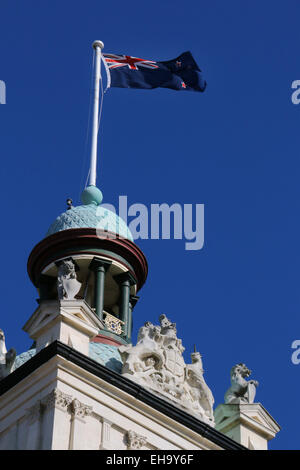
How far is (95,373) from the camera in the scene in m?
40.0

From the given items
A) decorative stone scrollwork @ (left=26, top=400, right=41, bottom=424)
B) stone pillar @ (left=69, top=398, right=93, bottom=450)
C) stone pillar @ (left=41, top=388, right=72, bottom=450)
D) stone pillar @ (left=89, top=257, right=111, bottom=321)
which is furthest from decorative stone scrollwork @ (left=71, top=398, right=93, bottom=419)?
stone pillar @ (left=89, top=257, right=111, bottom=321)

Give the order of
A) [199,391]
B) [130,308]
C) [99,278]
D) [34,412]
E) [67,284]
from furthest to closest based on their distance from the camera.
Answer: [130,308], [99,278], [199,391], [67,284], [34,412]

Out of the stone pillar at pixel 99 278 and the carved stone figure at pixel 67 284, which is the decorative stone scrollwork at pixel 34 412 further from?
the stone pillar at pixel 99 278

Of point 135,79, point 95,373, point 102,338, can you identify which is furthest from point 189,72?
point 95,373

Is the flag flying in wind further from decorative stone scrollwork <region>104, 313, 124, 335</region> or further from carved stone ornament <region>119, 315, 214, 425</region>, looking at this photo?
carved stone ornament <region>119, 315, 214, 425</region>

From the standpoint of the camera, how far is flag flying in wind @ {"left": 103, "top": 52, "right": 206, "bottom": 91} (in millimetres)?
54062

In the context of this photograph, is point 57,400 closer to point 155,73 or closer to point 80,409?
point 80,409

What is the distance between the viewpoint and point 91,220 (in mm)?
50156

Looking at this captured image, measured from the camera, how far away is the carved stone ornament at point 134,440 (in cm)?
3953

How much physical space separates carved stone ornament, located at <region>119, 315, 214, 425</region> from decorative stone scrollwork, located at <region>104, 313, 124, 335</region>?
286cm

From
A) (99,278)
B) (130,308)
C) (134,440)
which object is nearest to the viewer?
(134,440)

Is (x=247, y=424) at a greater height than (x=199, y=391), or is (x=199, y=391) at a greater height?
(x=199, y=391)

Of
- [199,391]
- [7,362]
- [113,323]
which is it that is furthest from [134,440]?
[113,323]

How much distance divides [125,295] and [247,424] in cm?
772
